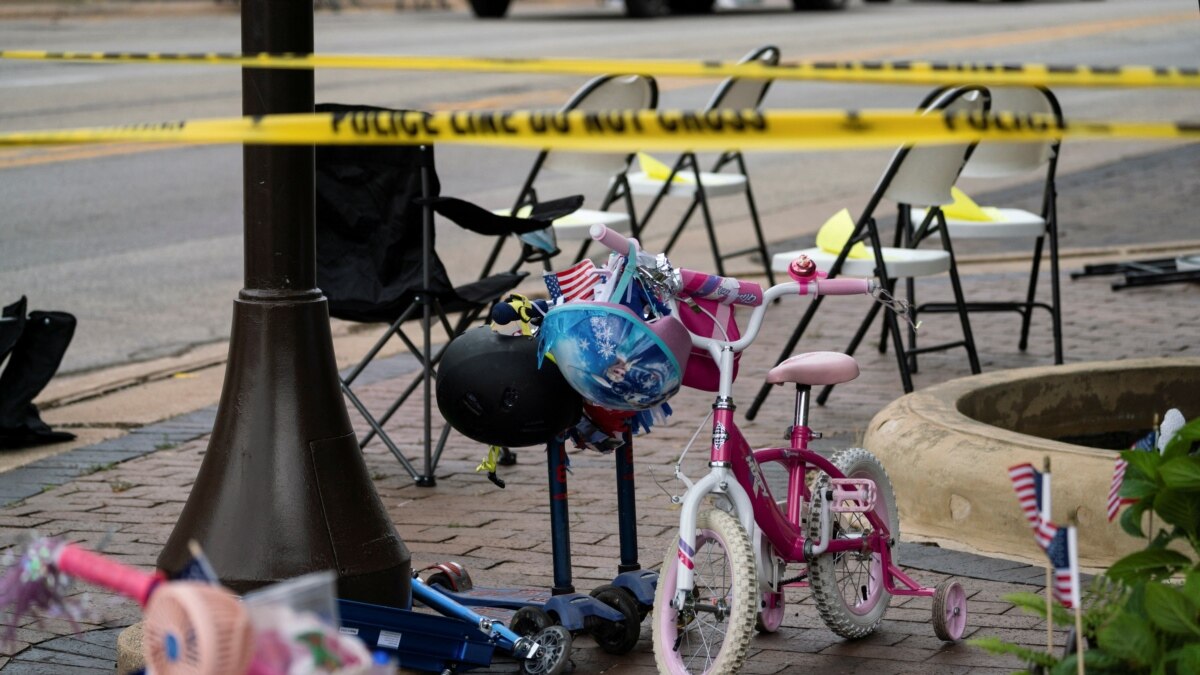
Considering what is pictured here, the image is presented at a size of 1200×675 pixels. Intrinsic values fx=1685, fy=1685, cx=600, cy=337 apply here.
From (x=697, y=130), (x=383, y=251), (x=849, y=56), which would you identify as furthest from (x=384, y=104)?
(x=697, y=130)

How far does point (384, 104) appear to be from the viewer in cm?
1633

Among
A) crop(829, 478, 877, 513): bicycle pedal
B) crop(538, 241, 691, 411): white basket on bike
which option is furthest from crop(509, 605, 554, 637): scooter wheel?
crop(829, 478, 877, 513): bicycle pedal

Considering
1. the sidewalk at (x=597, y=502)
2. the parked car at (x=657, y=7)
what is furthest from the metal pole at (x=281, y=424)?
the parked car at (x=657, y=7)

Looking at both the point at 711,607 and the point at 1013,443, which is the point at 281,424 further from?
the point at 1013,443

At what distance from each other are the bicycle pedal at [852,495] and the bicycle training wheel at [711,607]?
0.40 m

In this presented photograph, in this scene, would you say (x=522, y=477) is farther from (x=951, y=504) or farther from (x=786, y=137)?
(x=786, y=137)

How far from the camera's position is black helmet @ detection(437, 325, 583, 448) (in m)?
3.92

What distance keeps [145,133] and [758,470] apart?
168 cm

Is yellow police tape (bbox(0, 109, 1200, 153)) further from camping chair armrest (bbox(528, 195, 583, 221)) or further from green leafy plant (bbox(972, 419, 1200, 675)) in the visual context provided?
camping chair armrest (bbox(528, 195, 583, 221))

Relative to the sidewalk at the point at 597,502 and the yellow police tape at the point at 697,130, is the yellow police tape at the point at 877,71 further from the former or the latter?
the sidewalk at the point at 597,502

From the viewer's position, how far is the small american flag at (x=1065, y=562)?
2582 millimetres

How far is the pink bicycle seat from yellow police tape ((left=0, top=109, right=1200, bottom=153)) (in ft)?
4.99

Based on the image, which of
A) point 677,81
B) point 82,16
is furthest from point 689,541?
point 82,16

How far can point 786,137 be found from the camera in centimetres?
244
